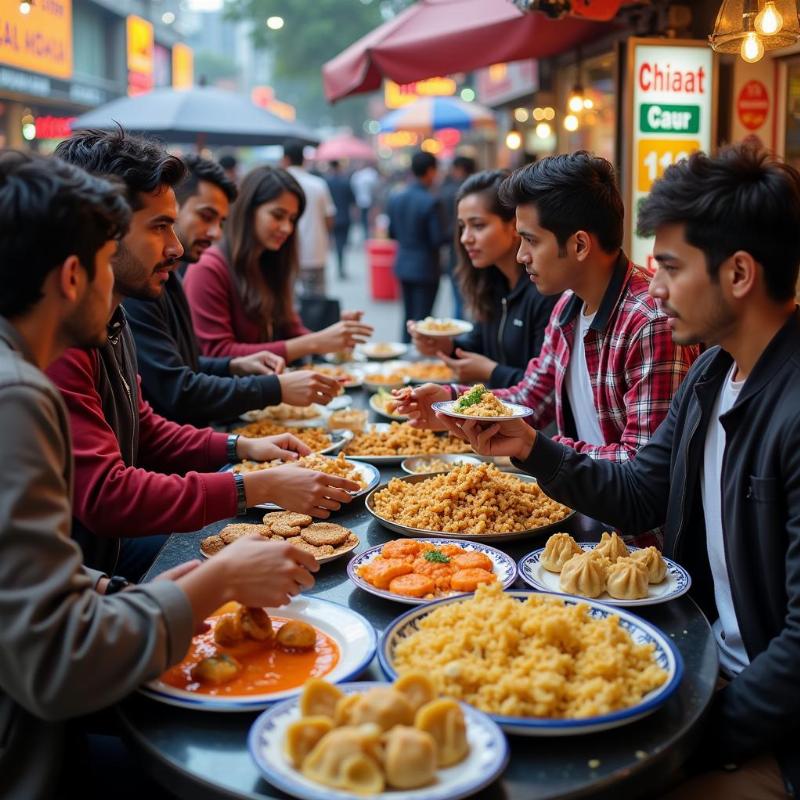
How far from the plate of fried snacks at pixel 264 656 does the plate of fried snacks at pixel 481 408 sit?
812 mm

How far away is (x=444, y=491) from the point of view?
9.37 feet

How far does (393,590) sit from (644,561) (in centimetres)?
64

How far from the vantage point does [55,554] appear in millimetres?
Result: 1592

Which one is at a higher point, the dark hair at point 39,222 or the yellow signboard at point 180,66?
the yellow signboard at point 180,66

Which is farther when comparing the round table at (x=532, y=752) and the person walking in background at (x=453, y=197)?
the person walking in background at (x=453, y=197)

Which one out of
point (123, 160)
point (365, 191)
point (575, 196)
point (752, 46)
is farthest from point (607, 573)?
point (365, 191)

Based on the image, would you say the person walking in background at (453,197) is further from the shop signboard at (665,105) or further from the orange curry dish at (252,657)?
the orange curry dish at (252,657)

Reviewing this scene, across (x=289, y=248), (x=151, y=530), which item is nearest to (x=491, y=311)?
(x=289, y=248)

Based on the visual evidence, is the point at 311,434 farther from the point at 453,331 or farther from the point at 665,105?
the point at 665,105

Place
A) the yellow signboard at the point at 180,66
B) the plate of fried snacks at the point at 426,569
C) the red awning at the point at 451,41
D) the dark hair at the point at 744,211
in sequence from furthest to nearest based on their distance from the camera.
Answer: the yellow signboard at the point at 180,66 → the red awning at the point at 451,41 → the plate of fried snacks at the point at 426,569 → the dark hair at the point at 744,211

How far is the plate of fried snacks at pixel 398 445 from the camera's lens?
3637 mm

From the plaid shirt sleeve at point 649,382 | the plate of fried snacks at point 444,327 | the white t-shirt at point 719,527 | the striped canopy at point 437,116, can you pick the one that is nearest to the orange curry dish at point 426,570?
the white t-shirt at point 719,527

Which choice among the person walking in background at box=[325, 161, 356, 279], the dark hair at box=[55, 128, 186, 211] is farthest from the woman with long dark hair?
the person walking in background at box=[325, 161, 356, 279]

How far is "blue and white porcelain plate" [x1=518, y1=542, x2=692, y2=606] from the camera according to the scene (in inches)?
85.9
